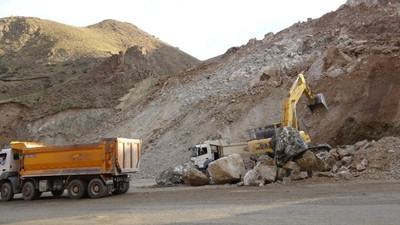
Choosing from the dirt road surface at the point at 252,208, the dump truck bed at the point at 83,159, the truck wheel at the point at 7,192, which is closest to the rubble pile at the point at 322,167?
the dirt road surface at the point at 252,208

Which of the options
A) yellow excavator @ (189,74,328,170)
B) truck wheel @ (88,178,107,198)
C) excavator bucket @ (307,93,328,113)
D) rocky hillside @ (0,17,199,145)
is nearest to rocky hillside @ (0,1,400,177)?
rocky hillside @ (0,17,199,145)

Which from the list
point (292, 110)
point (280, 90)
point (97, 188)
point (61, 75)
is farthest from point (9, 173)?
point (61, 75)

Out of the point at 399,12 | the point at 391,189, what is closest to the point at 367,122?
the point at 391,189

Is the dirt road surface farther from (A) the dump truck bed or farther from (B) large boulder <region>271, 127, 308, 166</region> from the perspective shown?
(A) the dump truck bed

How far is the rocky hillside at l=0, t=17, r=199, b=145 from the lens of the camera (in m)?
42.3

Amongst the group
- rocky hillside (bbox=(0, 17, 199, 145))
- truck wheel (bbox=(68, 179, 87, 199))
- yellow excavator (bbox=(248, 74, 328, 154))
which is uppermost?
rocky hillside (bbox=(0, 17, 199, 145))

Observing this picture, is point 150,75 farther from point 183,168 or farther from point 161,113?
point 183,168

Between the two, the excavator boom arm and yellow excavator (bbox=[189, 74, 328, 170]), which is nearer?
the excavator boom arm

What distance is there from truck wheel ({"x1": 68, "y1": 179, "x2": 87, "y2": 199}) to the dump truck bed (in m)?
0.40

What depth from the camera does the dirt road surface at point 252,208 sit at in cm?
839

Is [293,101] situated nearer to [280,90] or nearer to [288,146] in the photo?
[288,146]

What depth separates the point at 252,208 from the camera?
10.1 metres

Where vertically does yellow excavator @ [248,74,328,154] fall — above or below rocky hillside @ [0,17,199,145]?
below

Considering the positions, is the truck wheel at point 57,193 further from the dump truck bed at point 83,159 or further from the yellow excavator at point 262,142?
the yellow excavator at point 262,142
